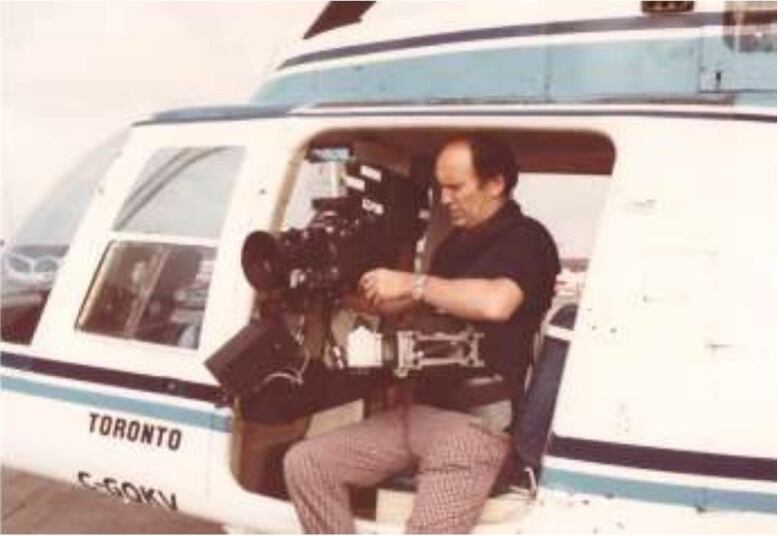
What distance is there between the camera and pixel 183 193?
4.62 meters

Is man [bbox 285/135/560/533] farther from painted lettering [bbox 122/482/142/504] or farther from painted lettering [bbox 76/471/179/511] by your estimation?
painted lettering [bbox 122/482/142/504]

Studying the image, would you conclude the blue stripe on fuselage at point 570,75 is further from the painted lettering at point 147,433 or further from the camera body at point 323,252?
the painted lettering at point 147,433

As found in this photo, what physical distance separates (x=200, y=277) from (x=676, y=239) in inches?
77.0

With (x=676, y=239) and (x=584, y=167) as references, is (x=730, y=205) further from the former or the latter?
(x=584, y=167)

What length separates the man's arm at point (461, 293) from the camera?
11.3 ft

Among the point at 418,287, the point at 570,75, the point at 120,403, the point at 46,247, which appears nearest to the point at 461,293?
the point at 418,287

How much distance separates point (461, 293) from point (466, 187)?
1.54ft

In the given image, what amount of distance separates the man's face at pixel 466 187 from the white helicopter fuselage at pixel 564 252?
226mm

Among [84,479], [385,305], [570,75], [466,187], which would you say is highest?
[570,75]

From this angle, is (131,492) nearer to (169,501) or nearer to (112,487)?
(112,487)

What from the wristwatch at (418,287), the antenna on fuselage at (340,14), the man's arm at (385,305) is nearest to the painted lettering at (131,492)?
the man's arm at (385,305)

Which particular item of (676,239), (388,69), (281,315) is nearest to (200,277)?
(281,315)

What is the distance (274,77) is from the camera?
5.48 meters

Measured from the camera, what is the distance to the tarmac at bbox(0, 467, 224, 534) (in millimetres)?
6715
